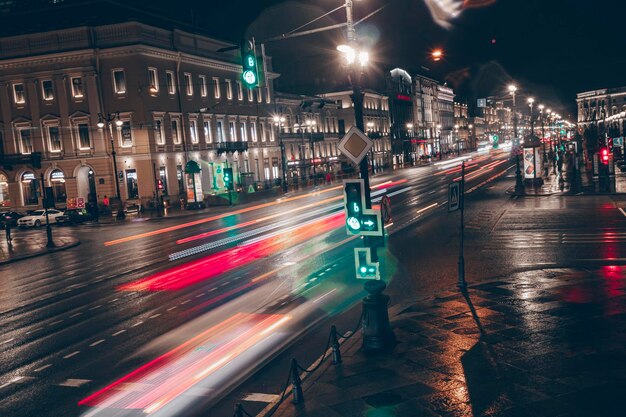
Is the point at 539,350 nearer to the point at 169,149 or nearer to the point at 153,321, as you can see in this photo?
the point at 153,321

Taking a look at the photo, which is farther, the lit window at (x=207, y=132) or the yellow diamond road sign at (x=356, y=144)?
the lit window at (x=207, y=132)

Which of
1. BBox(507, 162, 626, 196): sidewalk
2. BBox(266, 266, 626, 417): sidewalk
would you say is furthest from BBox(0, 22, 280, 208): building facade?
BBox(266, 266, 626, 417): sidewalk

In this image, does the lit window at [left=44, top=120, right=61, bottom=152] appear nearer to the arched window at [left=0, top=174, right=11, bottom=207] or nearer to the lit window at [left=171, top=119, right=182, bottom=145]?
the arched window at [left=0, top=174, right=11, bottom=207]

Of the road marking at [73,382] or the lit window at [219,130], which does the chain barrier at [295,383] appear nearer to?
the road marking at [73,382]

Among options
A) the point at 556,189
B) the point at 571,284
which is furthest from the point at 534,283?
the point at 556,189

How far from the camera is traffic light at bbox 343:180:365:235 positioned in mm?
10969

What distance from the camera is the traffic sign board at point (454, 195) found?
618 inches

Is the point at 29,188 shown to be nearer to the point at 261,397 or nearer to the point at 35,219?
the point at 35,219

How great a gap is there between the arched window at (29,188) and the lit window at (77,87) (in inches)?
372

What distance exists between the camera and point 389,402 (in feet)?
27.9

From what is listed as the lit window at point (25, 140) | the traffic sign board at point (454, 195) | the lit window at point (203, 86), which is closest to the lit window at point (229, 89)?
the lit window at point (203, 86)

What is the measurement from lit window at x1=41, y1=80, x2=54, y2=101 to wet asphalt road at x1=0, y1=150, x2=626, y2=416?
85.8 feet

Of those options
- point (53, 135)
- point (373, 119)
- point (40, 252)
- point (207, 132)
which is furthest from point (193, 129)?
point (373, 119)

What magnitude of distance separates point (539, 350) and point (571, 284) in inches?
215
